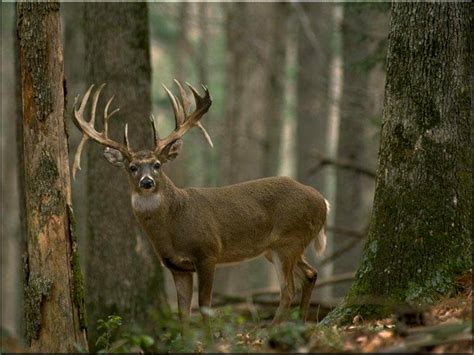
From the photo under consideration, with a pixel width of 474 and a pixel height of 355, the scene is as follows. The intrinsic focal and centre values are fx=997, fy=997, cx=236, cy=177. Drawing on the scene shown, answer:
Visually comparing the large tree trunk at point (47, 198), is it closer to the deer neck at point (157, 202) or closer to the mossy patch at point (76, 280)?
the mossy patch at point (76, 280)

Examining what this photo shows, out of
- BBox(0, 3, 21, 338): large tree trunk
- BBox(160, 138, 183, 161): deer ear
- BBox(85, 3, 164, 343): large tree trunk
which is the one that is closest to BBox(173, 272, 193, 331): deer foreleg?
BBox(160, 138, 183, 161): deer ear

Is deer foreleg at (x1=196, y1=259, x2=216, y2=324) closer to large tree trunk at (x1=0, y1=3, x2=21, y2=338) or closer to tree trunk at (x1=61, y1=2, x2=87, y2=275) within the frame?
tree trunk at (x1=61, y1=2, x2=87, y2=275)

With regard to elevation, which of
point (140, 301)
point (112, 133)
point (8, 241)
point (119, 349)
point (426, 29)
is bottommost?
point (8, 241)

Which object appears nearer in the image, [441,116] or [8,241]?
[441,116]

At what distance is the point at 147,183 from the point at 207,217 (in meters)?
0.85

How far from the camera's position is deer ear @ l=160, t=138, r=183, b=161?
10398 millimetres

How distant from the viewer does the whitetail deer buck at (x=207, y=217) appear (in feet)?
33.2

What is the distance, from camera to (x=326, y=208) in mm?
11039

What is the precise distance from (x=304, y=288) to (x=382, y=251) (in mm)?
2379

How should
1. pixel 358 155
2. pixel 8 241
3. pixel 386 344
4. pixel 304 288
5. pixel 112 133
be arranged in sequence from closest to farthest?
pixel 386 344, pixel 304 288, pixel 112 133, pixel 358 155, pixel 8 241

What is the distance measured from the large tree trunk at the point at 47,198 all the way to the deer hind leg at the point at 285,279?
307 centimetres

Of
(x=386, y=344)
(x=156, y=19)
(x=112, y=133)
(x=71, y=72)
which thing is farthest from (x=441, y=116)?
(x=156, y=19)

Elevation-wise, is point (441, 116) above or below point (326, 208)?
above

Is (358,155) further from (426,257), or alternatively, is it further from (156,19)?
(156,19)
